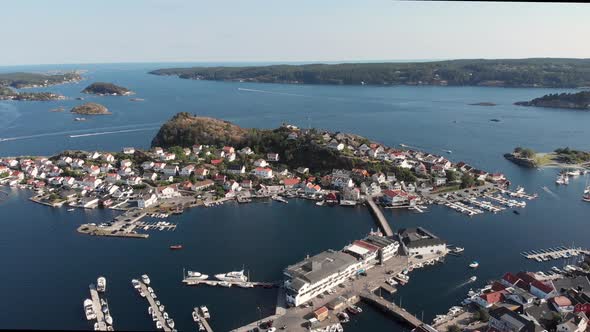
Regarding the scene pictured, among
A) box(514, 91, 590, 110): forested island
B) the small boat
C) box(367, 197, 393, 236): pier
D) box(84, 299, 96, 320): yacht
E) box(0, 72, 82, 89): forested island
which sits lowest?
the small boat

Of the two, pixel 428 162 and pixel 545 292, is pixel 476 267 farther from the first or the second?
pixel 428 162

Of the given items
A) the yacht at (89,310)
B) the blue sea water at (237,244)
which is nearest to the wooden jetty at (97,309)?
the yacht at (89,310)

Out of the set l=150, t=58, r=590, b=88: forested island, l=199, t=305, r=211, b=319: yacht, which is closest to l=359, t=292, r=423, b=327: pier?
l=199, t=305, r=211, b=319: yacht

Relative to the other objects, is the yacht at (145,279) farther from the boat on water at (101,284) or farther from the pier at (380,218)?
the pier at (380,218)

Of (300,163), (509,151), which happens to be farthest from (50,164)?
(509,151)

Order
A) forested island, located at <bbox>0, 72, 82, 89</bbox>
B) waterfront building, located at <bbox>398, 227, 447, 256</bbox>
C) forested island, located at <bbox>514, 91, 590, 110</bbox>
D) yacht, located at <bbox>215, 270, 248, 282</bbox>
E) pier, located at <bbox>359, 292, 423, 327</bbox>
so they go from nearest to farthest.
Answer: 1. pier, located at <bbox>359, 292, 423, 327</bbox>
2. yacht, located at <bbox>215, 270, 248, 282</bbox>
3. waterfront building, located at <bbox>398, 227, 447, 256</bbox>
4. forested island, located at <bbox>514, 91, 590, 110</bbox>
5. forested island, located at <bbox>0, 72, 82, 89</bbox>

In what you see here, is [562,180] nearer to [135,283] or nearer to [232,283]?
[232,283]

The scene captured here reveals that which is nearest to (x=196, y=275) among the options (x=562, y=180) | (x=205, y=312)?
(x=205, y=312)

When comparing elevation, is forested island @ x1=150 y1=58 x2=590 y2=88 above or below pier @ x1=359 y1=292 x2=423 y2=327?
above

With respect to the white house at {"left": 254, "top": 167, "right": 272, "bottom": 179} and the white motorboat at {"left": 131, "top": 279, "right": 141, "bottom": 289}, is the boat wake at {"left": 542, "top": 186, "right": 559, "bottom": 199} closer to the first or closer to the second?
the white house at {"left": 254, "top": 167, "right": 272, "bottom": 179}
